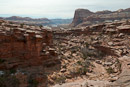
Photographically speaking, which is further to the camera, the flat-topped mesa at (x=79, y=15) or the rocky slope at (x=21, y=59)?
the flat-topped mesa at (x=79, y=15)

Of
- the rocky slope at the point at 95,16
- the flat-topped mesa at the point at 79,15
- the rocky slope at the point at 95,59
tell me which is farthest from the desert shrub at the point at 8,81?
the flat-topped mesa at the point at 79,15

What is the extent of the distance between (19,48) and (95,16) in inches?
2371

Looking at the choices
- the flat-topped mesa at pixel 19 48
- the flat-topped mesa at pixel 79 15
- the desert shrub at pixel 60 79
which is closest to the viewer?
the desert shrub at pixel 60 79

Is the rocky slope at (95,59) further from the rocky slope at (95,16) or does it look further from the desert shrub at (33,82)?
the rocky slope at (95,16)

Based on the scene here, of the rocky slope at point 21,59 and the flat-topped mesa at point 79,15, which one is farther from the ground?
the flat-topped mesa at point 79,15

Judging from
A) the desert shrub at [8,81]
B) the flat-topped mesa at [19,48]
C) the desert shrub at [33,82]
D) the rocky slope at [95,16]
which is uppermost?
the rocky slope at [95,16]

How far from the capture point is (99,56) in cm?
1955

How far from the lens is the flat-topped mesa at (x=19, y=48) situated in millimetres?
10977

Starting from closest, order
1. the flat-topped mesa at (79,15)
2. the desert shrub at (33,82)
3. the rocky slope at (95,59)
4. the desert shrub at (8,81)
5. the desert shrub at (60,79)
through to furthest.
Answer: the rocky slope at (95,59)
the desert shrub at (8,81)
the desert shrub at (33,82)
the desert shrub at (60,79)
the flat-topped mesa at (79,15)

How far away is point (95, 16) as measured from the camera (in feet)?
220

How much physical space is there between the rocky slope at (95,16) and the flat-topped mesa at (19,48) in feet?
168

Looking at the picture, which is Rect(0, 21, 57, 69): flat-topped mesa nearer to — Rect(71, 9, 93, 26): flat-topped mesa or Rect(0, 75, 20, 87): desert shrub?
Rect(0, 75, 20, 87): desert shrub

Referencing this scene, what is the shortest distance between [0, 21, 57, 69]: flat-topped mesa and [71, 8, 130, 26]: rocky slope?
51.3m

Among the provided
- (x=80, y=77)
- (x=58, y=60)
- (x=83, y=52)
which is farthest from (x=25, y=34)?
(x=83, y=52)
